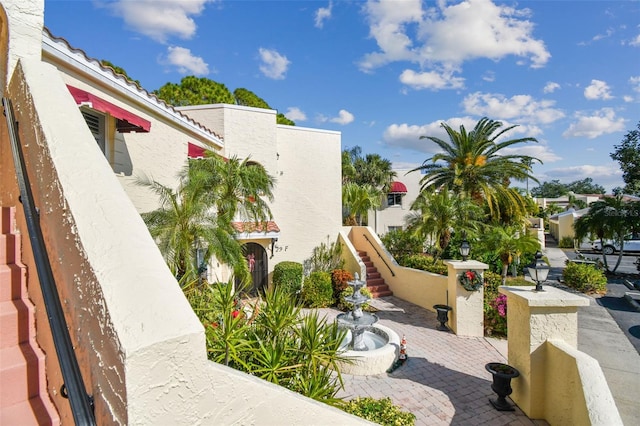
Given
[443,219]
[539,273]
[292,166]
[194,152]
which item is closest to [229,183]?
[194,152]

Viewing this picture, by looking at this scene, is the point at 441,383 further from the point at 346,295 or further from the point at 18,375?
the point at 18,375

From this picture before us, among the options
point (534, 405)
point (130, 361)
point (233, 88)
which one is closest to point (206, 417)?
point (130, 361)

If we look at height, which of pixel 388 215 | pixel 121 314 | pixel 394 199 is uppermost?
pixel 394 199

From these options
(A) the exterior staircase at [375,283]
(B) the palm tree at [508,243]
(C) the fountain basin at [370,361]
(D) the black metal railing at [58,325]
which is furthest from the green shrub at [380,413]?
(A) the exterior staircase at [375,283]

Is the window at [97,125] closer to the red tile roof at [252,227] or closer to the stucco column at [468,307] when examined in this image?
the red tile roof at [252,227]

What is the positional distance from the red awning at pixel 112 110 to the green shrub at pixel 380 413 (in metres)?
7.79

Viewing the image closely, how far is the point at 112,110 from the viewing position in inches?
296

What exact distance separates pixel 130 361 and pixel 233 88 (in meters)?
35.6

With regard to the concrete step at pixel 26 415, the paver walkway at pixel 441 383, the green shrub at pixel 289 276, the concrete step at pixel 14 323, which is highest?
the concrete step at pixel 14 323

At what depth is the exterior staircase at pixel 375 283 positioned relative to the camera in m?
17.7

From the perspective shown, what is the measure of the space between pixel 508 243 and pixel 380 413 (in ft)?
40.1

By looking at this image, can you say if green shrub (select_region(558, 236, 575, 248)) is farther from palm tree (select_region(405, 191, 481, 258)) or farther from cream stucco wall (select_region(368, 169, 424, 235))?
palm tree (select_region(405, 191, 481, 258))

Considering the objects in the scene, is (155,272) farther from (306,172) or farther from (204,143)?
(306,172)

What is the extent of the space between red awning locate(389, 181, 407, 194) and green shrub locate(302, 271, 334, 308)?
20.7 meters
